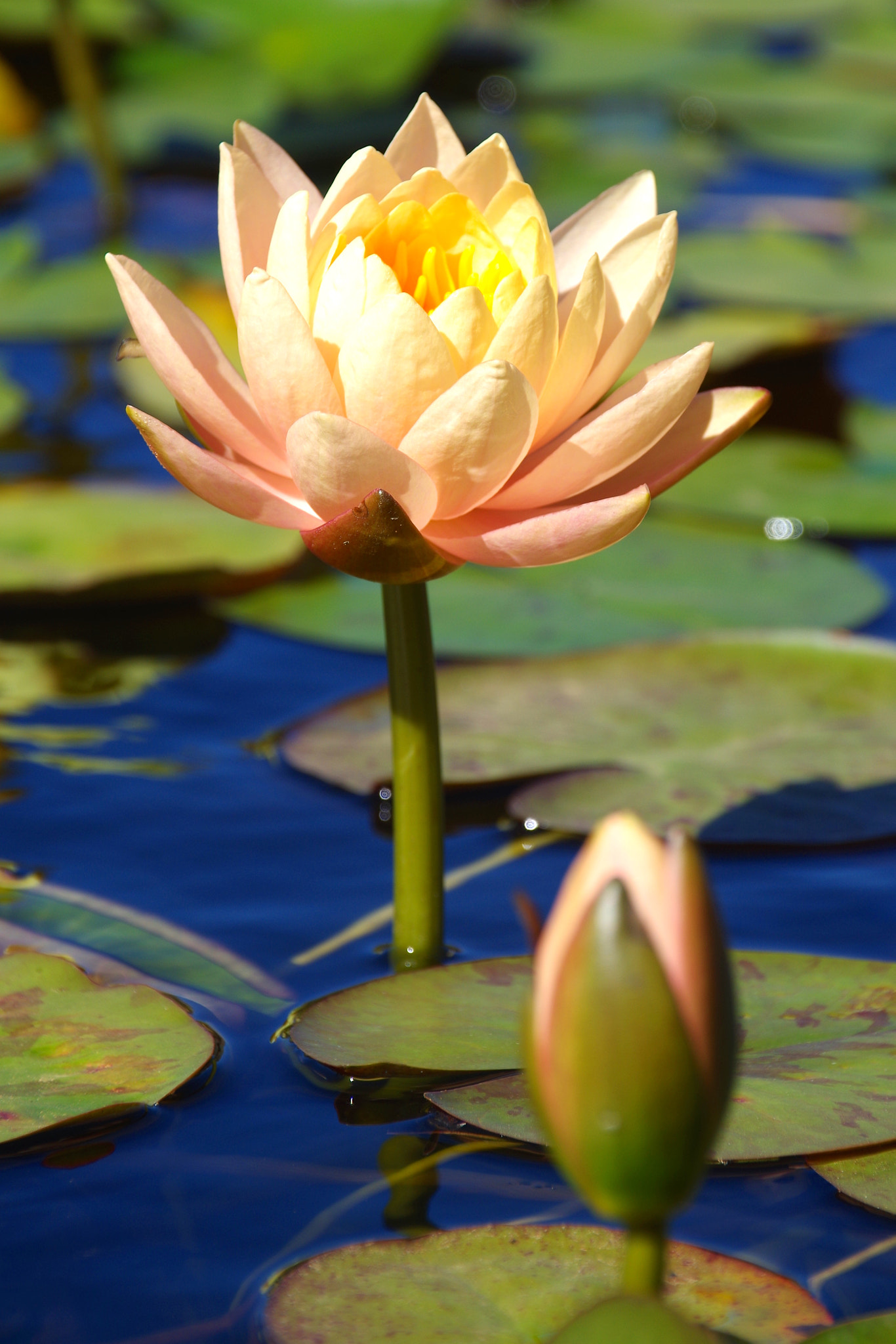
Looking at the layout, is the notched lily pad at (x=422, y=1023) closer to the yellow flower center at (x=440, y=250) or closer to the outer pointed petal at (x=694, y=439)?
the outer pointed petal at (x=694, y=439)

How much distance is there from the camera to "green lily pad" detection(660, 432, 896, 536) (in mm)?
2168

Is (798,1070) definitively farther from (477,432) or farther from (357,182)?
(357,182)

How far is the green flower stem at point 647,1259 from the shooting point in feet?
1.98

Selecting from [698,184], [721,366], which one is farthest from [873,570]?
[698,184]

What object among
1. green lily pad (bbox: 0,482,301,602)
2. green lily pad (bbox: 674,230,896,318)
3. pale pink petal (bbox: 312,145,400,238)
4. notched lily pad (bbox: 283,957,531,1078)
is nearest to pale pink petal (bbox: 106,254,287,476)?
pale pink petal (bbox: 312,145,400,238)

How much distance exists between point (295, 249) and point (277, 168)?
176 mm

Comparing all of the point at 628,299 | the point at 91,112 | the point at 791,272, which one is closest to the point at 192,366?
the point at 628,299

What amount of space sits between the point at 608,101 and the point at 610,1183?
426 centimetres

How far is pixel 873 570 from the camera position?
205 centimetres

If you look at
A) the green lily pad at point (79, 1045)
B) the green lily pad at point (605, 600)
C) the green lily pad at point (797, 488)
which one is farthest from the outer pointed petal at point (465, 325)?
the green lily pad at point (797, 488)

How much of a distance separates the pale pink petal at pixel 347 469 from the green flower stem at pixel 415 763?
0.08 meters

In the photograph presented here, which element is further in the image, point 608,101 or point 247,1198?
point 608,101

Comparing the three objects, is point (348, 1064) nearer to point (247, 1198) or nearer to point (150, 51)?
point (247, 1198)

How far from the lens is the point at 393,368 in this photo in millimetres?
858
